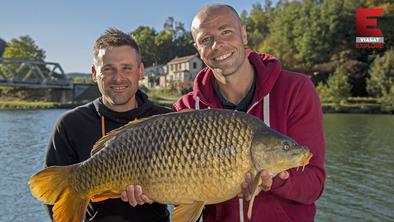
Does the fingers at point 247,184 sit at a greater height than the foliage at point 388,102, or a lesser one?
greater

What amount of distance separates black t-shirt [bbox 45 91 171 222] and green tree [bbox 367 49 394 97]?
1790 inches

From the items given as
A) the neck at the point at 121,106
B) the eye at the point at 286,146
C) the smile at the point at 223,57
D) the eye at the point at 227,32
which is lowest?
the eye at the point at 286,146

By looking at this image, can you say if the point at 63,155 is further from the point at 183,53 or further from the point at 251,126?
the point at 183,53

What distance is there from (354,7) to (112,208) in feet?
212

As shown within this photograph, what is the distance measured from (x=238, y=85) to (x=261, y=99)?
7.3 inches

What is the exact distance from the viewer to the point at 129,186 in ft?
8.48

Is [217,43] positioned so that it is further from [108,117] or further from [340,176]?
[340,176]

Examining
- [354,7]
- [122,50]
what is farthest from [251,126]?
[354,7]

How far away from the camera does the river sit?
10250mm

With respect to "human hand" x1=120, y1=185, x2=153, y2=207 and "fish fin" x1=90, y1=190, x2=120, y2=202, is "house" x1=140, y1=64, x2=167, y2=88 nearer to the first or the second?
"fish fin" x1=90, y1=190, x2=120, y2=202

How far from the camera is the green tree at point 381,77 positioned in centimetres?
4556

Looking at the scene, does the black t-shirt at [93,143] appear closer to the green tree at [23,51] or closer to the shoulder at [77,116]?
the shoulder at [77,116]

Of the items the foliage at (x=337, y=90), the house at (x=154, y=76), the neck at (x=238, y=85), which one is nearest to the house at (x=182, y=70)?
the house at (x=154, y=76)

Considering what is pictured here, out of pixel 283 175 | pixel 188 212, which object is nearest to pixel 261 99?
pixel 283 175
